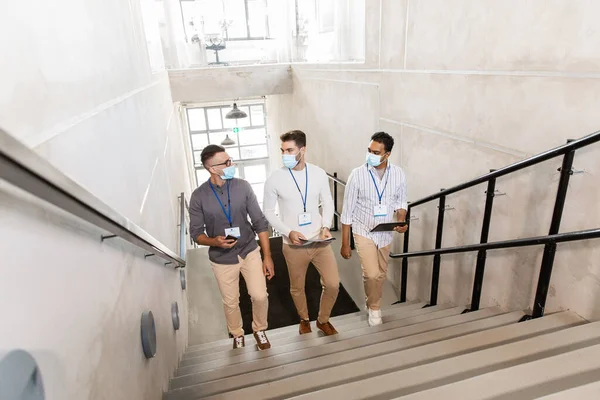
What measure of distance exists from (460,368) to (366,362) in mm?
469

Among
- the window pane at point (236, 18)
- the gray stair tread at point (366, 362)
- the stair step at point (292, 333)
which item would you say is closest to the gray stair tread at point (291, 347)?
the stair step at point (292, 333)

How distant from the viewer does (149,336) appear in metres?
1.74

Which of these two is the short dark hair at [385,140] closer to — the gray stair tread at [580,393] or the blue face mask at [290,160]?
the blue face mask at [290,160]

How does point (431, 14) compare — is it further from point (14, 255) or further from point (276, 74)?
point (276, 74)

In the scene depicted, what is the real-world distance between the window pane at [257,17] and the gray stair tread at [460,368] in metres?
9.15

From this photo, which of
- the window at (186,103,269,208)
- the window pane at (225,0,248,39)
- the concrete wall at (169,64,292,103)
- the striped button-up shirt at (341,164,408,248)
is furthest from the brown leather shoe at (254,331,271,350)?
the window at (186,103,269,208)

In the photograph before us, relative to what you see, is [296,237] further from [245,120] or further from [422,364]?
[245,120]

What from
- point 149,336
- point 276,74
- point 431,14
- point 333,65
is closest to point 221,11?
point 276,74

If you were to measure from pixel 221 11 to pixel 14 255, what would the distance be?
30.7 ft

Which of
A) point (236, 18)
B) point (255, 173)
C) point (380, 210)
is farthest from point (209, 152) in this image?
point (255, 173)

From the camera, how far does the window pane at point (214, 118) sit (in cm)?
1270

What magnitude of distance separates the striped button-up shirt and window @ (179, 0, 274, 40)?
716 centimetres

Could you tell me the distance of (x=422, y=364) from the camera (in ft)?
5.94

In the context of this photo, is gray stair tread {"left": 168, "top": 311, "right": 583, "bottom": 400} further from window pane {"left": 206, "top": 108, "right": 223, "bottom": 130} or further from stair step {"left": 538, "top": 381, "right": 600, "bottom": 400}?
window pane {"left": 206, "top": 108, "right": 223, "bottom": 130}
